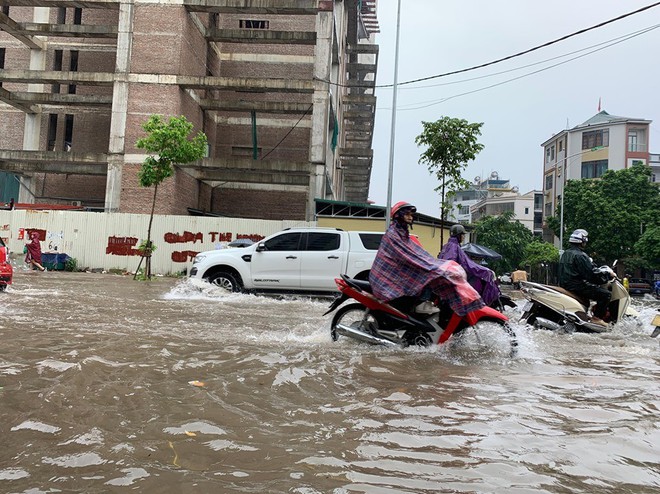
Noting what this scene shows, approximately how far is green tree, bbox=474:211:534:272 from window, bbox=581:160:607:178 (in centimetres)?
819

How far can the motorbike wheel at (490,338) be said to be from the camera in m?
5.74

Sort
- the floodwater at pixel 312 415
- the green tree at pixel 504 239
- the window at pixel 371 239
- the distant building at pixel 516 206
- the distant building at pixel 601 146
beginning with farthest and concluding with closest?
the distant building at pixel 516 206
the green tree at pixel 504 239
the distant building at pixel 601 146
the window at pixel 371 239
the floodwater at pixel 312 415

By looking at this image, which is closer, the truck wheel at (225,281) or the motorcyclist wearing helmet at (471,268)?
the motorcyclist wearing helmet at (471,268)

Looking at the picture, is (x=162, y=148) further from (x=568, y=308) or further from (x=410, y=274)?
(x=410, y=274)

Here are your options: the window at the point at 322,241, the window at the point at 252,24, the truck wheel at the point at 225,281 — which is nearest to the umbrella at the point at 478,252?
the window at the point at 322,241

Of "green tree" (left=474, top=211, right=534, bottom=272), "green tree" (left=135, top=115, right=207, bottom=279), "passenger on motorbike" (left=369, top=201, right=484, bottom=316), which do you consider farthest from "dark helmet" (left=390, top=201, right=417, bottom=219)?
"green tree" (left=474, top=211, right=534, bottom=272)

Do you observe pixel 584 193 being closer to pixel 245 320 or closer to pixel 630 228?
pixel 630 228

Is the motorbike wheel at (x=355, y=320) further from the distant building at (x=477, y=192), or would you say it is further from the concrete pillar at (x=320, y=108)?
the distant building at (x=477, y=192)

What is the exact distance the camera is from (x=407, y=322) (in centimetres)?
577

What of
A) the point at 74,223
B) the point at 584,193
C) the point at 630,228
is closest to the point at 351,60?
the point at 584,193

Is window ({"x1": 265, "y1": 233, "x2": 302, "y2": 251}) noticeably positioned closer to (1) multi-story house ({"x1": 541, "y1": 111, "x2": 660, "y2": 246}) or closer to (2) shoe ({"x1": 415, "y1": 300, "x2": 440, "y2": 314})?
(2) shoe ({"x1": 415, "y1": 300, "x2": 440, "y2": 314})

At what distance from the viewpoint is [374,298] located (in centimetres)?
581

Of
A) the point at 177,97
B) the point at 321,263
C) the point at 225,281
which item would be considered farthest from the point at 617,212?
the point at 225,281

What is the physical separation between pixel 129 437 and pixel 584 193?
133 feet
